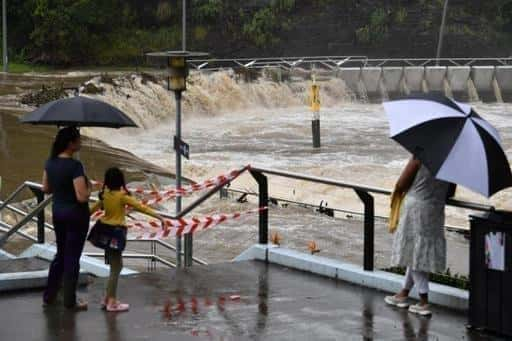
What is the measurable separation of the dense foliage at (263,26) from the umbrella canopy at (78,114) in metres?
62.4

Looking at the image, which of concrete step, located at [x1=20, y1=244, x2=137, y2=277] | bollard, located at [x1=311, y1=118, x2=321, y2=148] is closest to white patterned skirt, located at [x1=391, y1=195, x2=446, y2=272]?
concrete step, located at [x1=20, y1=244, x2=137, y2=277]

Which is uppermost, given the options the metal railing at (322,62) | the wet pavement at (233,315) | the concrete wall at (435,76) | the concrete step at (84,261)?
the wet pavement at (233,315)

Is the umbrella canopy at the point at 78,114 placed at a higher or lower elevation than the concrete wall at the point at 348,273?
higher

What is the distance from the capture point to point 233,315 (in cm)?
951

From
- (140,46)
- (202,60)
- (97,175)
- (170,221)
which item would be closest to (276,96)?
(202,60)

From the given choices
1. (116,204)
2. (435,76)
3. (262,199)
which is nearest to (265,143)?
(435,76)

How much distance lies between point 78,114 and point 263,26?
67.8 m

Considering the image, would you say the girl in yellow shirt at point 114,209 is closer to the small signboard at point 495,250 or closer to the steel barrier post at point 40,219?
the steel barrier post at point 40,219

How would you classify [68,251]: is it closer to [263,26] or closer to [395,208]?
[395,208]

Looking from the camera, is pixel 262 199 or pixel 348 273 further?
pixel 262 199

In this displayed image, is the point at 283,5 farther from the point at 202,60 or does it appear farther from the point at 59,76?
the point at 59,76

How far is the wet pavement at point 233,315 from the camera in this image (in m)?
8.84

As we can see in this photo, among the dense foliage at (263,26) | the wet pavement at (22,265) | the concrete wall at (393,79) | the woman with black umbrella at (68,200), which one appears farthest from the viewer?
the dense foliage at (263,26)

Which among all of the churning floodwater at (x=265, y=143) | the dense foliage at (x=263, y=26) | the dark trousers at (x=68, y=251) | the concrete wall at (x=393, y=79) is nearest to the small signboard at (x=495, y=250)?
the dark trousers at (x=68, y=251)
